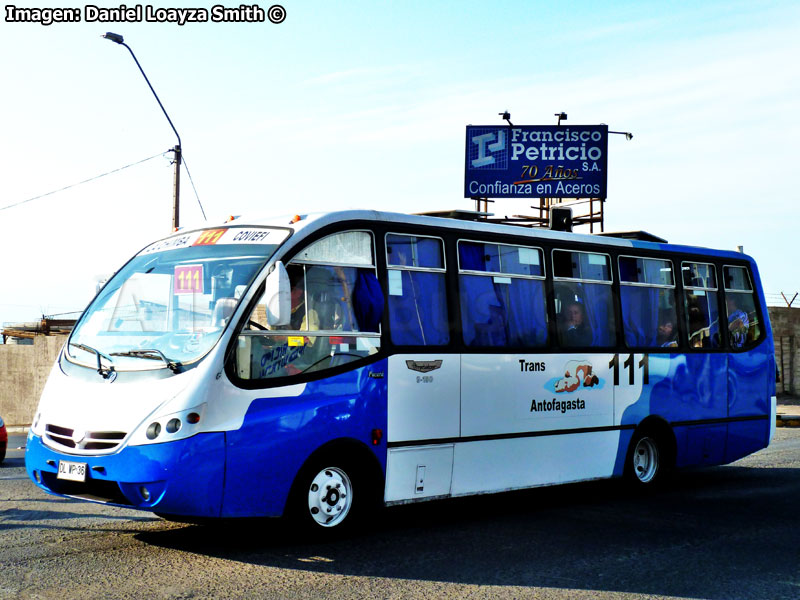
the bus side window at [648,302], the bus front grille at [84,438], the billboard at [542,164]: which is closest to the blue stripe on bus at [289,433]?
the bus front grille at [84,438]

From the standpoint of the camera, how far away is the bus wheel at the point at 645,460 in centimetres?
1118

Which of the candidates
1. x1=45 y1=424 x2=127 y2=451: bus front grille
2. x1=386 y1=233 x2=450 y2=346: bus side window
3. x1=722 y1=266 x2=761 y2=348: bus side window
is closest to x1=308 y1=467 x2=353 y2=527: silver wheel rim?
x1=386 y1=233 x2=450 y2=346: bus side window

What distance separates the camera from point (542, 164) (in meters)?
33.4

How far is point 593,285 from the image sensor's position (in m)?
11.0

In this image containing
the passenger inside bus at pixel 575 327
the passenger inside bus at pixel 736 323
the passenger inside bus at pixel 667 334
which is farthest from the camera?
the passenger inside bus at pixel 736 323

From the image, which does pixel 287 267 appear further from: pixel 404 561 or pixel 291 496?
pixel 404 561

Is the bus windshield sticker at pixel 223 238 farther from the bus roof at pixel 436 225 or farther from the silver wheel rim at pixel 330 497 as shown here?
the silver wheel rim at pixel 330 497

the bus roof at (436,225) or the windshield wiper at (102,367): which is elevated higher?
the bus roof at (436,225)

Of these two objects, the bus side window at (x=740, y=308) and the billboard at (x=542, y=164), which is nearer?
the bus side window at (x=740, y=308)

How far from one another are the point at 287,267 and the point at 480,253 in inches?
98.5

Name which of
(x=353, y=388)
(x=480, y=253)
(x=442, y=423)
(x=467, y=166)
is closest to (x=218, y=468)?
(x=353, y=388)

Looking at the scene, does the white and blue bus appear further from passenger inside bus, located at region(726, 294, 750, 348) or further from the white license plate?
passenger inside bus, located at region(726, 294, 750, 348)

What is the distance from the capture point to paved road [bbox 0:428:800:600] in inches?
248

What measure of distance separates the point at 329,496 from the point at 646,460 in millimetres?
4983
